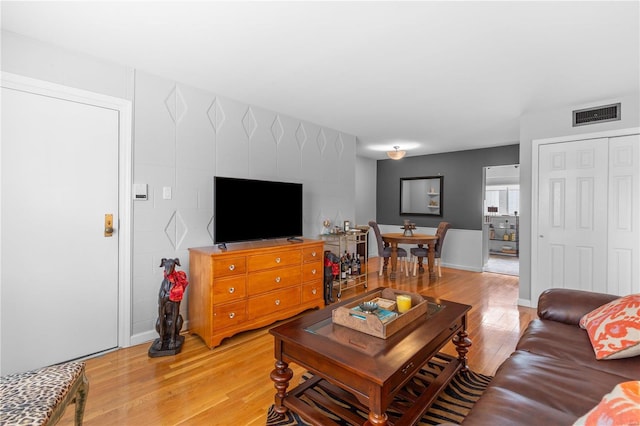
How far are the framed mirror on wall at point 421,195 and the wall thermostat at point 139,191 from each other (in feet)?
18.6

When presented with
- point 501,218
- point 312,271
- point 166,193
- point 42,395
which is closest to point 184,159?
point 166,193

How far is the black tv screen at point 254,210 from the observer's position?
2.83 metres

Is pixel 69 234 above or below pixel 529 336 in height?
above

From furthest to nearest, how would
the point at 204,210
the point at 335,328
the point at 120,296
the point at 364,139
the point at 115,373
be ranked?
the point at 364,139
the point at 204,210
the point at 120,296
the point at 115,373
the point at 335,328

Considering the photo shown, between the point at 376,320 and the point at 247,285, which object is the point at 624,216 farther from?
the point at 247,285

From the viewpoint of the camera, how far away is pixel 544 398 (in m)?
1.17

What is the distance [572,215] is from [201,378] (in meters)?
4.33

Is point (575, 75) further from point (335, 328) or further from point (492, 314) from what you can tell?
point (335, 328)

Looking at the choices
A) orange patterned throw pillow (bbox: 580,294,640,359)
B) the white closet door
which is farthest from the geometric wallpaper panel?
the white closet door

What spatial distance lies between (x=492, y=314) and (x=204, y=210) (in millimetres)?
3487

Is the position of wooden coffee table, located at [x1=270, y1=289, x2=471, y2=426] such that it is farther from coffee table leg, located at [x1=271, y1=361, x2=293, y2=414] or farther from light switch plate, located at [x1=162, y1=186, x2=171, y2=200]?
light switch plate, located at [x1=162, y1=186, x2=171, y2=200]

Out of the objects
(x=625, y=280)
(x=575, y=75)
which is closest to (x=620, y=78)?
(x=575, y=75)

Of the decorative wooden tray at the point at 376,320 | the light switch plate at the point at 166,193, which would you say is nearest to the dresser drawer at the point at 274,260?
the light switch plate at the point at 166,193

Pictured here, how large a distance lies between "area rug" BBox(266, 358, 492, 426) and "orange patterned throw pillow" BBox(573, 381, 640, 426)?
3.57 ft
